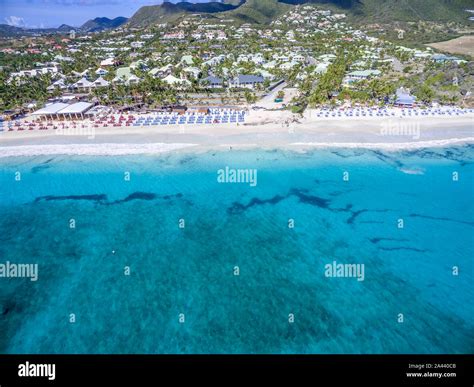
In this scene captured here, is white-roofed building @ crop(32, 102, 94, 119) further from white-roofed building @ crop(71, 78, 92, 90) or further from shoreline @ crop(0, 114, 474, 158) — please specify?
white-roofed building @ crop(71, 78, 92, 90)

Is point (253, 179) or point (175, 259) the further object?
point (253, 179)

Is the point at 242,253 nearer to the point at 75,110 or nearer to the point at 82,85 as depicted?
the point at 75,110

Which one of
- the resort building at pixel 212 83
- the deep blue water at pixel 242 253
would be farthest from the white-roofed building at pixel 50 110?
the resort building at pixel 212 83

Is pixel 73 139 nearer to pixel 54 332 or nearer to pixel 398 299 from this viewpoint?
pixel 54 332

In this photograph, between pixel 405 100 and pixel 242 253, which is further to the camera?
pixel 405 100

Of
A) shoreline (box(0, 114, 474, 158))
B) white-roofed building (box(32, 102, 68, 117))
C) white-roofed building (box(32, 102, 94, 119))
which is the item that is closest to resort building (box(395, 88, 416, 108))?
shoreline (box(0, 114, 474, 158))

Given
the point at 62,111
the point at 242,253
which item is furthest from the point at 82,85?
the point at 242,253
